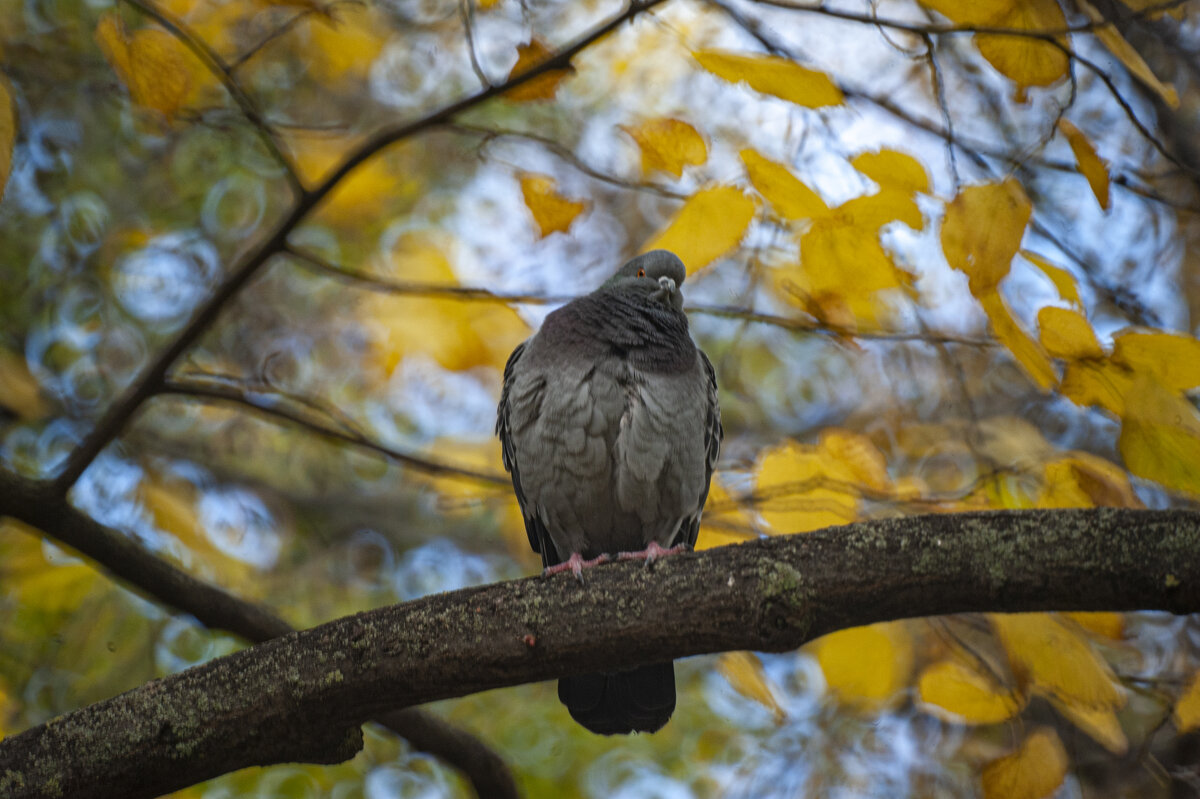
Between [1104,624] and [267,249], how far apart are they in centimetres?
339

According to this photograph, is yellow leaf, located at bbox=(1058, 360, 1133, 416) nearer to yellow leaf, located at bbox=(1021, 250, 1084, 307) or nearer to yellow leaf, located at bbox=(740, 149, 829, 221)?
yellow leaf, located at bbox=(1021, 250, 1084, 307)

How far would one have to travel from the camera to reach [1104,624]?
344 cm

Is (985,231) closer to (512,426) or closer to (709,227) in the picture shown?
(709,227)

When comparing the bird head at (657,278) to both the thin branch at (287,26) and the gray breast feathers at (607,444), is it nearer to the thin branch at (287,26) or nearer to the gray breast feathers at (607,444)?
the gray breast feathers at (607,444)

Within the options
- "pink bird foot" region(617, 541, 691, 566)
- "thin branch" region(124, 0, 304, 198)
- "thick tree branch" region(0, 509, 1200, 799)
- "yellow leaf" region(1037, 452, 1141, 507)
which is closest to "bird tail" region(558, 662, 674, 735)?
"pink bird foot" region(617, 541, 691, 566)

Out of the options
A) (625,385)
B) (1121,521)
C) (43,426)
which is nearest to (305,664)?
(625,385)

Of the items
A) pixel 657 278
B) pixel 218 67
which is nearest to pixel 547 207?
pixel 218 67

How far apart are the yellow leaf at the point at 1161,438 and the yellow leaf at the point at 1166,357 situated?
0.10m

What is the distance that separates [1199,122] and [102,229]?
6824mm

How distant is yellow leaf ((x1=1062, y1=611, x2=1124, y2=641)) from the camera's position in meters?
3.42

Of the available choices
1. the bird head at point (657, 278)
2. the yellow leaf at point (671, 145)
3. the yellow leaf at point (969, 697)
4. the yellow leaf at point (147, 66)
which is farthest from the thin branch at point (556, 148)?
the yellow leaf at point (969, 697)

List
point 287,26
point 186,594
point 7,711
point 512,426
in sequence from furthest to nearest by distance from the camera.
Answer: point 7,711
point 512,426
point 186,594
point 287,26

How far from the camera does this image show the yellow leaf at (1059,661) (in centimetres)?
302

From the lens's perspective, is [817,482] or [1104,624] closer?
[1104,624]
